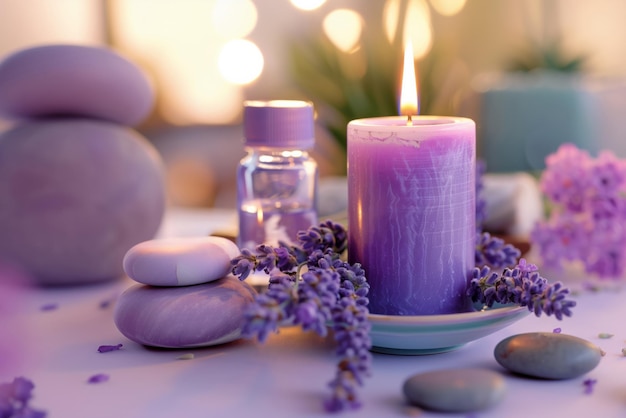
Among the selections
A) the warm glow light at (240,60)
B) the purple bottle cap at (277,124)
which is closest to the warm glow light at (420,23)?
the warm glow light at (240,60)

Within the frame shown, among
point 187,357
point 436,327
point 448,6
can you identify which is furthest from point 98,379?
point 448,6

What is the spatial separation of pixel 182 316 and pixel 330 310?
13cm

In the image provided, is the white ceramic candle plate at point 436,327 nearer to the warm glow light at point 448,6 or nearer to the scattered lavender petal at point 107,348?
the scattered lavender petal at point 107,348

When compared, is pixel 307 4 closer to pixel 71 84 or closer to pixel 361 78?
pixel 361 78

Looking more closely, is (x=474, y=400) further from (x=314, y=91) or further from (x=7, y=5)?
(x=7, y=5)

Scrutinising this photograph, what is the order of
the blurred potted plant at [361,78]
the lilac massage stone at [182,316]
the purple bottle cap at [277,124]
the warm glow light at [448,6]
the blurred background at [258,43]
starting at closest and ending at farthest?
the lilac massage stone at [182,316] < the purple bottle cap at [277,124] < the blurred potted plant at [361,78] < the blurred background at [258,43] < the warm glow light at [448,6]

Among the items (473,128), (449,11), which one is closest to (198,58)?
(449,11)

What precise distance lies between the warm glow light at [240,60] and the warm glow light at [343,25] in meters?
0.36

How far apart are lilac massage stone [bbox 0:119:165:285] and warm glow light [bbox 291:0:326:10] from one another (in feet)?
9.31

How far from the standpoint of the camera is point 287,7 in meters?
3.49

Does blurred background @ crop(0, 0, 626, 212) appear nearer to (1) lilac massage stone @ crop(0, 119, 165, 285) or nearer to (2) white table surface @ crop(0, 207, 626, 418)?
(1) lilac massage stone @ crop(0, 119, 165, 285)

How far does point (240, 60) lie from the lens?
138 inches

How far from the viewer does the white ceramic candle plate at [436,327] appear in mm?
478

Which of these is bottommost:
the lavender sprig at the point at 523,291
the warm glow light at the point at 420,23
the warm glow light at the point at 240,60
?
the lavender sprig at the point at 523,291
